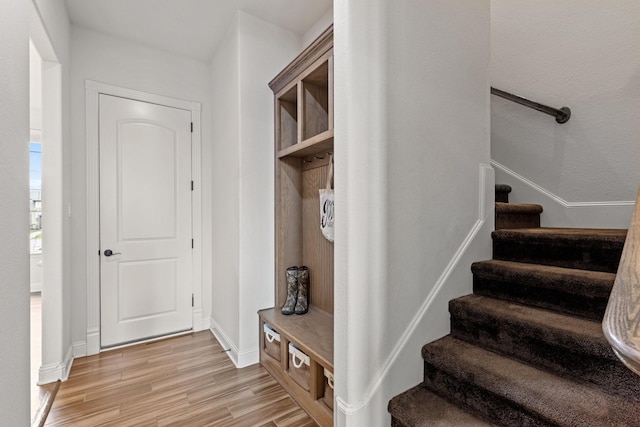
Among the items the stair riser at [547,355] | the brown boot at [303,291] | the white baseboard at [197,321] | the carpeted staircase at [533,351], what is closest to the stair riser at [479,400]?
the carpeted staircase at [533,351]

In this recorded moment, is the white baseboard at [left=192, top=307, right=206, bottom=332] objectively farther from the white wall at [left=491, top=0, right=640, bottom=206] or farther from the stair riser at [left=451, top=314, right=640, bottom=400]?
the white wall at [left=491, top=0, right=640, bottom=206]

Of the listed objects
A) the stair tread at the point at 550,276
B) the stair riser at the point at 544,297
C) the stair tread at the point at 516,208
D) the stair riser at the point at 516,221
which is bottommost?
the stair riser at the point at 544,297

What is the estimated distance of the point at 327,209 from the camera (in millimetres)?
2074

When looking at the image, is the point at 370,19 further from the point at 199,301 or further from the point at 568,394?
the point at 199,301

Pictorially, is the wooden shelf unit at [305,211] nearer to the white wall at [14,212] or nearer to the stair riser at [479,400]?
the stair riser at [479,400]

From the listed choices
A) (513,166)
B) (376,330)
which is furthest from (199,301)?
(513,166)

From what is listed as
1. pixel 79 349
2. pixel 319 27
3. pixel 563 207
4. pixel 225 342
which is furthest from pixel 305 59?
pixel 79 349

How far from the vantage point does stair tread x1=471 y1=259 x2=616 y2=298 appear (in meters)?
1.21

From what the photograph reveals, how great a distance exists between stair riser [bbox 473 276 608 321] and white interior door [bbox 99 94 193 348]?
8.57 ft

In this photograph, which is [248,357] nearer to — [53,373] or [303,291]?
[303,291]

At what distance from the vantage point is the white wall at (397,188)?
4.06ft

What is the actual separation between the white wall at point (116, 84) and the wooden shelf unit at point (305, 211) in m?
1.03

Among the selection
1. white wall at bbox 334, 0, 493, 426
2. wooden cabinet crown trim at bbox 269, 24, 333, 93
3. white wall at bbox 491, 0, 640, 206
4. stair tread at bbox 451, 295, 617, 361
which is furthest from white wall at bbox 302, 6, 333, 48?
stair tread at bbox 451, 295, 617, 361

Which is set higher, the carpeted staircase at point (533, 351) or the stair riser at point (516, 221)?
the stair riser at point (516, 221)
